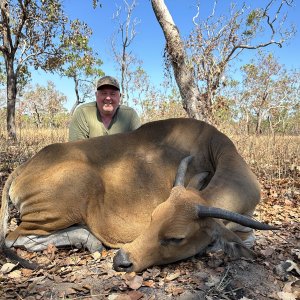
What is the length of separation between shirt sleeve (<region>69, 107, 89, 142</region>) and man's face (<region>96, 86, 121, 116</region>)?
384 mm

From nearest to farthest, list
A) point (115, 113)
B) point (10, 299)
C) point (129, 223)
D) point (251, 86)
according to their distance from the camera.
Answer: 1. point (10, 299)
2. point (129, 223)
3. point (115, 113)
4. point (251, 86)

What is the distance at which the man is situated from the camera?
19.5 feet

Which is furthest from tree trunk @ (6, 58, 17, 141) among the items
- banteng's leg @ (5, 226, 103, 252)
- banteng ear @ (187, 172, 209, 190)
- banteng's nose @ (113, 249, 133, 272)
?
banteng's nose @ (113, 249, 133, 272)

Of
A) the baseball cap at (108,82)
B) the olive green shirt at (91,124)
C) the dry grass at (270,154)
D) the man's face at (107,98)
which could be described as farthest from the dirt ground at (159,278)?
the dry grass at (270,154)

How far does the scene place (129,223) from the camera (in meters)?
4.32

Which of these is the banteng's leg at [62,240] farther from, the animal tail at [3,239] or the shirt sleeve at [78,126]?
the shirt sleeve at [78,126]

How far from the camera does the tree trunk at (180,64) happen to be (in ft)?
26.6

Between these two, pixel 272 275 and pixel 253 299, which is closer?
pixel 253 299

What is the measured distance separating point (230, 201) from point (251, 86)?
24709mm

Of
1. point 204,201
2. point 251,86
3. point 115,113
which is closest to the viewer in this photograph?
point 204,201

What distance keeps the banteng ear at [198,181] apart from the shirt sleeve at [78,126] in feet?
8.81

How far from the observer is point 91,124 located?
19.9 feet

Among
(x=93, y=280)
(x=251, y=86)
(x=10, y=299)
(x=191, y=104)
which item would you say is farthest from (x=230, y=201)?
(x=251, y=86)

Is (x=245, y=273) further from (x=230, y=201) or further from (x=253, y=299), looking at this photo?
(x=230, y=201)
